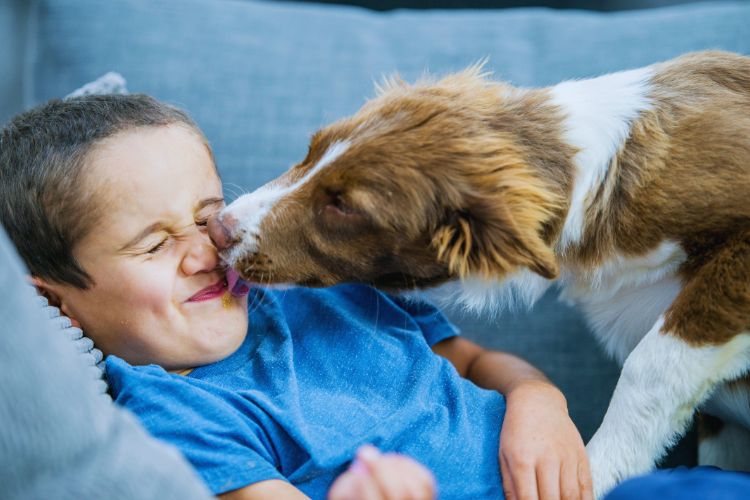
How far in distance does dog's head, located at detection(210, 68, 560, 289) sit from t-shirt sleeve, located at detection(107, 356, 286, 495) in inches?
10.7

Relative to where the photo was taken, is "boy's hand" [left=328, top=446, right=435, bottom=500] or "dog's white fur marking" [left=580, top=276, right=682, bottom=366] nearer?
"boy's hand" [left=328, top=446, right=435, bottom=500]

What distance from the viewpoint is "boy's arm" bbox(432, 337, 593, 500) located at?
54.5 inches

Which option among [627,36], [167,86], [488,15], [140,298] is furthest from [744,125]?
[167,86]

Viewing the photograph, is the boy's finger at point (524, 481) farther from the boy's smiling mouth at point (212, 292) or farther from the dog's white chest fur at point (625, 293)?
the boy's smiling mouth at point (212, 292)

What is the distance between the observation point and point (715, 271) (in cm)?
140

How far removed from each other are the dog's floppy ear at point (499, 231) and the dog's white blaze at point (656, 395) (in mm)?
278

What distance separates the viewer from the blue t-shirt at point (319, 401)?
1281 millimetres

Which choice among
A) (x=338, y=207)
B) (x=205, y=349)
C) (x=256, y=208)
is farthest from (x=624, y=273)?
(x=205, y=349)

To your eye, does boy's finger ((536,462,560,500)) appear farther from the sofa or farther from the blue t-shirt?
the sofa

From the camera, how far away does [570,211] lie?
146 centimetres

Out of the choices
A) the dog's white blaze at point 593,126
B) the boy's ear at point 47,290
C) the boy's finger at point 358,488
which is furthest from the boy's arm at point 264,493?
the dog's white blaze at point 593,126

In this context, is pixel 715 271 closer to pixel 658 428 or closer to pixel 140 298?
pixel 658 428

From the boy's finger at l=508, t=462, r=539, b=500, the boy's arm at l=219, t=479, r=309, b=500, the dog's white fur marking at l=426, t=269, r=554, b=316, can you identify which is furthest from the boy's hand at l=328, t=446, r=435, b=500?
the dog's white fur marking at l=426, t=269, r=554, b=316

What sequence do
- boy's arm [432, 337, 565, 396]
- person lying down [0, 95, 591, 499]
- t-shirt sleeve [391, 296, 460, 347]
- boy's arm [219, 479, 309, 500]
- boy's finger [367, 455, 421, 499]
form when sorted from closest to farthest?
boy's finger [367, 455, 421, 499], boy's arm [219, 479, 309, 500], person lying down [0, 95, 591, 499], boy's arm [432, 337, 565, 396], t-shirt sleeve [391, 296, 460, 347]
